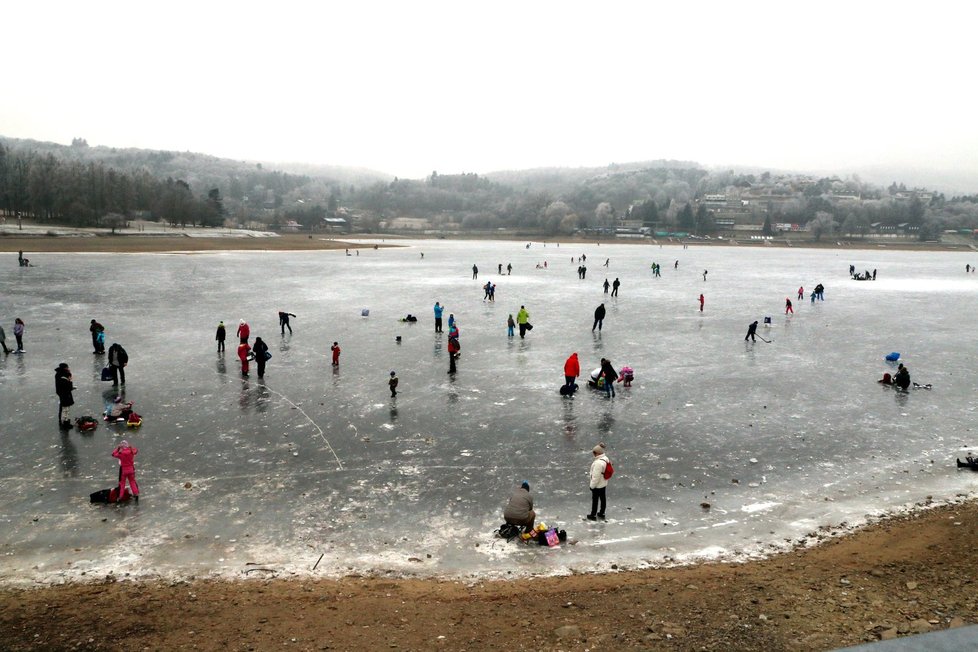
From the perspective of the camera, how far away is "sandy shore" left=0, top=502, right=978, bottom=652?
22.9 feet

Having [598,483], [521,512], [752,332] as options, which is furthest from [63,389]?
[752,332]

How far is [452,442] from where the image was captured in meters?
13.8

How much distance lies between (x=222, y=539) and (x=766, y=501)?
909cm

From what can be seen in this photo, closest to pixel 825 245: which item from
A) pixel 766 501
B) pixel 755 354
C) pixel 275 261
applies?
pixel 275 261

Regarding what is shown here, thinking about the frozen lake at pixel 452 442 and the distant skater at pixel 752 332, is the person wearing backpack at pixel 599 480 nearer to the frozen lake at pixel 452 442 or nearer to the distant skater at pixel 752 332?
the frozen lake at pixel 452 442

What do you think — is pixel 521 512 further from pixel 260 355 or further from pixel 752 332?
pixel 752 332

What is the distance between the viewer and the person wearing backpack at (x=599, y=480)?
33.0ft

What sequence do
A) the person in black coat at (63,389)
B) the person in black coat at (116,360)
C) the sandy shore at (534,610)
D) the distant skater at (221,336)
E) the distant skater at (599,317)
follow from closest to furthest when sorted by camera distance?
the sandy shore at (534,610) < the person in black coat at (63,389) < the person in black coat at (116,360) < the distant skater at (221,336) < the distant skater at (599,317)

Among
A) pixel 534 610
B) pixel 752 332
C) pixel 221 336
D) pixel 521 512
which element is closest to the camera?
pixel 534 610

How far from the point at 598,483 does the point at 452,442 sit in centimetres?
444

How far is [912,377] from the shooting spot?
20156mm

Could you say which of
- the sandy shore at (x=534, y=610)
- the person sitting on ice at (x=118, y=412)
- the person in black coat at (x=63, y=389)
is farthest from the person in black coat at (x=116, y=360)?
the sandy shore at (x=534, y=610)

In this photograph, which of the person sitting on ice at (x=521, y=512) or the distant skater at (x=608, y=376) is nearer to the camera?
the person sitting on ice at (x=521, y=512)

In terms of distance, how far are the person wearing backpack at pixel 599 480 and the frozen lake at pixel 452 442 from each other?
257mm
